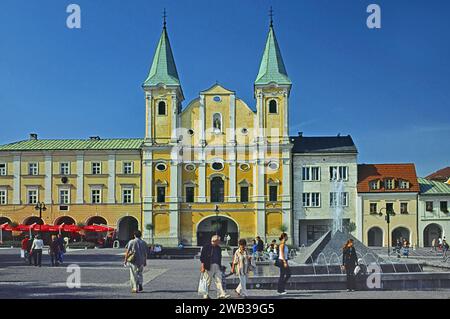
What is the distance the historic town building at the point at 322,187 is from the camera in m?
58.6

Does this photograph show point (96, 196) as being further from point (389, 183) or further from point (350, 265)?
point (350, 265)

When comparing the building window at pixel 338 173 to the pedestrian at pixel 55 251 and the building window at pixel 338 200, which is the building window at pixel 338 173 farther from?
the pedestrian at pixel 55 251

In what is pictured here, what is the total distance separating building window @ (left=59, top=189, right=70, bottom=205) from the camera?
2388 inches

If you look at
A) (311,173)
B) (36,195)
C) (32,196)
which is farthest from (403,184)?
(32,196)

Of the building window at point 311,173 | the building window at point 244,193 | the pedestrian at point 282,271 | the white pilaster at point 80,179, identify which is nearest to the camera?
the pedestrian at point 282,271

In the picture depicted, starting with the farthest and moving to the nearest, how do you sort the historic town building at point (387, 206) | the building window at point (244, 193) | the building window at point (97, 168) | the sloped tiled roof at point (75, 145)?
1. the sloped tiled roof at point (75, 145)
2. the building window at point (97, 168)
3. the building window at point (244, 193)
4. the historic town building at point (387, 206)

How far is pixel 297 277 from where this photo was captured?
18531 mm

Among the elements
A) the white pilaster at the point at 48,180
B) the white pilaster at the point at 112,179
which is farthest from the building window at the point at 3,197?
the white pilaster at the point at 112,179

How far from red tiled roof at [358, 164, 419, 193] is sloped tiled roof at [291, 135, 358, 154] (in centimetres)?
259

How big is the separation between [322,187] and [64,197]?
24503 mm

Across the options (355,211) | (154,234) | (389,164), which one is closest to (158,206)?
(154,234)

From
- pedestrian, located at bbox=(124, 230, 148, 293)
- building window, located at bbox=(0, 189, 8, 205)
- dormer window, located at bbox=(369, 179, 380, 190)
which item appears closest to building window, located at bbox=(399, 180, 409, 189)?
dormer window, located at bbox=(369, 179, 380, 190)

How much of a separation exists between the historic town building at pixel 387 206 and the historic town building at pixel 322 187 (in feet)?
3.04

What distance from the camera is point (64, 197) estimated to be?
60.8 m
